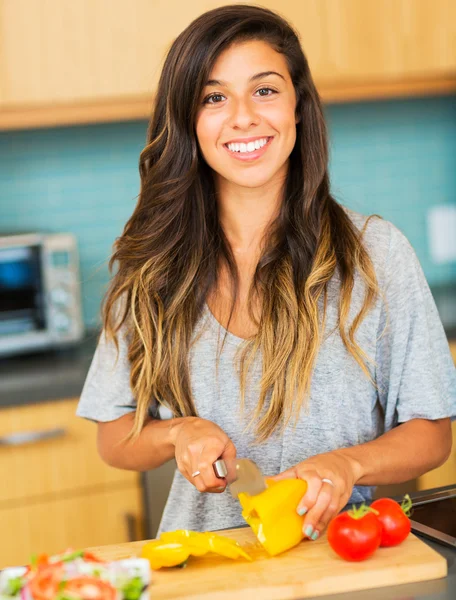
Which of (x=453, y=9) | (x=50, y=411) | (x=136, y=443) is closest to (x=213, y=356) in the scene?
(x=136, y=443)

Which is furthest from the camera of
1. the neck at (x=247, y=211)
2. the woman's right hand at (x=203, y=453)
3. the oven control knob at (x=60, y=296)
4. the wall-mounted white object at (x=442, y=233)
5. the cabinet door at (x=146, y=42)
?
the wall-mounted white object at (x=442, y=233)

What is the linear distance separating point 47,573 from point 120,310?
2.58 feet

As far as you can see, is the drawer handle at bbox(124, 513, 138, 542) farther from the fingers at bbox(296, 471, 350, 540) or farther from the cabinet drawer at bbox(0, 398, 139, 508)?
the fingers at bbox(296, 471, 350, 540)

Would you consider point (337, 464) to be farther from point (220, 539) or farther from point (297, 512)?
point (220, 539)

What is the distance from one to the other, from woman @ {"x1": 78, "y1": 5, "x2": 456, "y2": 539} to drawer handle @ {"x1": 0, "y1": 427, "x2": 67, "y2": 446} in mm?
800

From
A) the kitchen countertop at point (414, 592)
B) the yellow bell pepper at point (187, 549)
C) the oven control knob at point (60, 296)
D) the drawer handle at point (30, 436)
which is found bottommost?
the drawer handle at point (30, 436)

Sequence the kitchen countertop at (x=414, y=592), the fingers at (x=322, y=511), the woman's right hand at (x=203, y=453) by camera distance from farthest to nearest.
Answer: the woman's right hand at (x=203, y=453) < the fingers at (x=322, y=511) < the kitchen countertop at (x=414, y=592)

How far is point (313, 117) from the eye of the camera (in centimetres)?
158

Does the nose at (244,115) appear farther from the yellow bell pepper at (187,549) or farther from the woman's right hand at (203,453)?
the yellow bell pepper at (187,549)

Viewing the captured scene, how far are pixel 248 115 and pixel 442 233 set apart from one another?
1.91 m

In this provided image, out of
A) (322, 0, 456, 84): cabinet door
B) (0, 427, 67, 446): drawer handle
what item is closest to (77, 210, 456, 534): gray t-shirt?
(0, 427, 67, 446): drawer handle

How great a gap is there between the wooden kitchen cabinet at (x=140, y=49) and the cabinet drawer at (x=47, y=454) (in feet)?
2.81

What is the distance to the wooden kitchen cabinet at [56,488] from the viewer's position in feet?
7.84

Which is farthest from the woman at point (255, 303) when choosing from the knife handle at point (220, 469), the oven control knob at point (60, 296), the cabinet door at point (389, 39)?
the cabinet door at point (389, 39)
